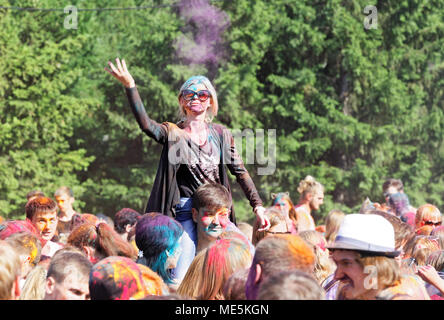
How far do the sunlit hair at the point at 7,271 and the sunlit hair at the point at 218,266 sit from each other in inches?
34.7

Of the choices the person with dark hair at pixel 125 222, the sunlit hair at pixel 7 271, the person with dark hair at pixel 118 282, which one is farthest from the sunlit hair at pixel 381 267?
the person with dark hair at pixel 125 222

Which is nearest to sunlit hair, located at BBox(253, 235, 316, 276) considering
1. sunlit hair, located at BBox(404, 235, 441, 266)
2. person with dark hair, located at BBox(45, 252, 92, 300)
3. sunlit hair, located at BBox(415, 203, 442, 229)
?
person with dark hair, located at BBox(45, 252, 92, 300)

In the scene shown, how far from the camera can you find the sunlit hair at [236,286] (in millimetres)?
3285

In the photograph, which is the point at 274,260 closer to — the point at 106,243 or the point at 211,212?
the point at 211,212

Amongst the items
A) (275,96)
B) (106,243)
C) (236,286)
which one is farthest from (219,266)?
(275,96)

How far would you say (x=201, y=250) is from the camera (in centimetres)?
475

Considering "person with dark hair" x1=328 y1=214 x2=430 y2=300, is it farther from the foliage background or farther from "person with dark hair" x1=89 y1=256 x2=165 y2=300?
the foliage background

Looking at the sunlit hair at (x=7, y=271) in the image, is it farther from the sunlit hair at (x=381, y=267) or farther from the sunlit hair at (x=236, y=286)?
the sunlit hair at (x=381, y=267)

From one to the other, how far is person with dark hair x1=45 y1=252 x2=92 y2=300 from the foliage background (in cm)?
1787

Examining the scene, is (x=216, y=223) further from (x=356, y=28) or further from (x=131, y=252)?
(x=356, y=28)

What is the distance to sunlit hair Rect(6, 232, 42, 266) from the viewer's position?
15.3 ft

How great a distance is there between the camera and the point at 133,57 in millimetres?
24453
